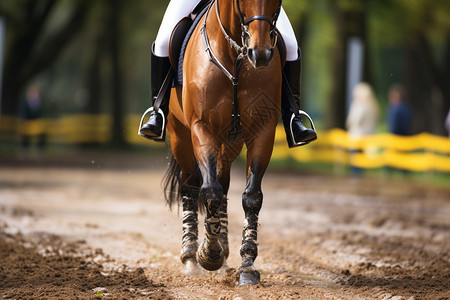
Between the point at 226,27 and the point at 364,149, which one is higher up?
the point at 226,27

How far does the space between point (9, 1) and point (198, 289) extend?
26.1m

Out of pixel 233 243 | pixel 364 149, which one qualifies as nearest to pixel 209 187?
pixel 233 243

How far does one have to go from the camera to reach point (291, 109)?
6715 millimetres

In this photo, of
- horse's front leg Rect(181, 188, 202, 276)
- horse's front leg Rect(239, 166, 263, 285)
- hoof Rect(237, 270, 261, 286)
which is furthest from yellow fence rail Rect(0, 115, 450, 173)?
hoof Rect(237, 270, 261, 286)

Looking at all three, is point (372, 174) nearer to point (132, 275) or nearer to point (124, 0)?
point (124, 0)

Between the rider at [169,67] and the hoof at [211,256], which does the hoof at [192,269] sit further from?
the rider at [169,67]

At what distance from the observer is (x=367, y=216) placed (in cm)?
1291

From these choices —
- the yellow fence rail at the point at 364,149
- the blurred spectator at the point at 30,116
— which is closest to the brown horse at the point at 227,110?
the yellow fence rail at the point at 364,149

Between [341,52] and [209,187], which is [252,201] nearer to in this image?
[209,187]

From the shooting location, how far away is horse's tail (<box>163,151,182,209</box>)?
26.6ft

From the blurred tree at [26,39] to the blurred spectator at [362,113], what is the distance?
13.6 m

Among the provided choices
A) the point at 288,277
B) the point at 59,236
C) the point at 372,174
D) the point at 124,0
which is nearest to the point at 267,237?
the point at 59,236

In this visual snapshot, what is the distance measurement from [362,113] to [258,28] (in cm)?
1550

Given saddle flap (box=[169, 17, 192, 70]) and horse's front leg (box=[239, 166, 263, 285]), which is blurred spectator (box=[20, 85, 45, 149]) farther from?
horse's front leg (box=[239, 166, 263, 285])
